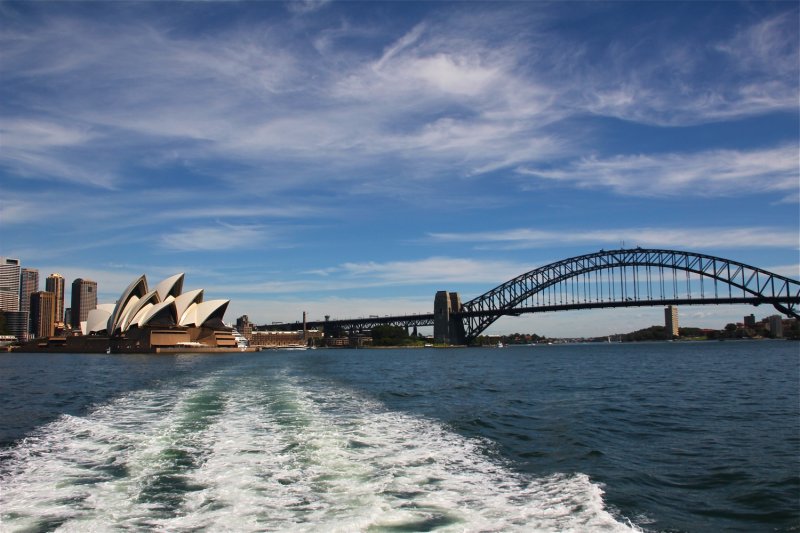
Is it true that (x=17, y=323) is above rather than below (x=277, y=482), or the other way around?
above

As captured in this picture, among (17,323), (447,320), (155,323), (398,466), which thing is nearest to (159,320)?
(155,323)

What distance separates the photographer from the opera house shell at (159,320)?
3450 inches

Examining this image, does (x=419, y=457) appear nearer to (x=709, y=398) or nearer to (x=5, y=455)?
(x=5, y=455)

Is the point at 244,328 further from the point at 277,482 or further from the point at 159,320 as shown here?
the point at 277,482

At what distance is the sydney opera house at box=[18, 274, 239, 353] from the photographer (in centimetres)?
8769

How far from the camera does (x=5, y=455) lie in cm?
998

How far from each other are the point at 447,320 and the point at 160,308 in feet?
183

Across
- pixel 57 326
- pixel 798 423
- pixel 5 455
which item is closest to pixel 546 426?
pixel 798 423

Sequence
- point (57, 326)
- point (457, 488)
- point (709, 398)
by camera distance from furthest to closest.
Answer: point (57, 326) < point (709, 398) < point (457, 488)

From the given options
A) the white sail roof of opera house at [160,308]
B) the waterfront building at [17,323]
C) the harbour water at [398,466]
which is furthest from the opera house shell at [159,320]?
the waterfront building at [17,323]

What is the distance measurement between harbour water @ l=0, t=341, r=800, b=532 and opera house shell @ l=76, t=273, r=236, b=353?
244 feet

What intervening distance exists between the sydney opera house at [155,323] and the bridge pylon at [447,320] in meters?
42.1

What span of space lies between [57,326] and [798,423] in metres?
136

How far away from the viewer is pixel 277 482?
7.97 m
